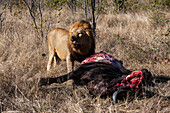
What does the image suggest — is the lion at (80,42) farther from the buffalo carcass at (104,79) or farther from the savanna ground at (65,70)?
the savanna ground at (65,70)

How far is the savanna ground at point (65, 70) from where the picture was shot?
262 cm

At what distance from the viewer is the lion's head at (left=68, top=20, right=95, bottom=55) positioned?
3261 mm

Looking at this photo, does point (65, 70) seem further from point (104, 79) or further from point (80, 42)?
point (104, 79)

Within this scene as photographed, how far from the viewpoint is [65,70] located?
14.1ft

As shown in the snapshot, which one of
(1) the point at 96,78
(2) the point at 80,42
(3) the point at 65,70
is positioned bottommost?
(3) the point at 65,70

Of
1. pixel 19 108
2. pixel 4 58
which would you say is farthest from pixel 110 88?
pixel 4 58

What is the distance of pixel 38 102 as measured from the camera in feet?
8.71

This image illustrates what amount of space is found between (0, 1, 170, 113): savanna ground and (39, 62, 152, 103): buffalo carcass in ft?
0.46

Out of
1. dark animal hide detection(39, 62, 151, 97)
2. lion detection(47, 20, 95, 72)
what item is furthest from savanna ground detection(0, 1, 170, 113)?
lion detection(47, 20, 95, 72)

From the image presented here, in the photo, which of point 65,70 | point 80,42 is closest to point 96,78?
point 80,42

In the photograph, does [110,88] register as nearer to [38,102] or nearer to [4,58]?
[38,102]

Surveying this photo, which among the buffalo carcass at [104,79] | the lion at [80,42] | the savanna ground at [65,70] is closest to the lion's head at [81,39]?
the lion at [80,42]

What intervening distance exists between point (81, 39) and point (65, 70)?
1.22m

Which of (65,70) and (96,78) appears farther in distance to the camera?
(65,70)
